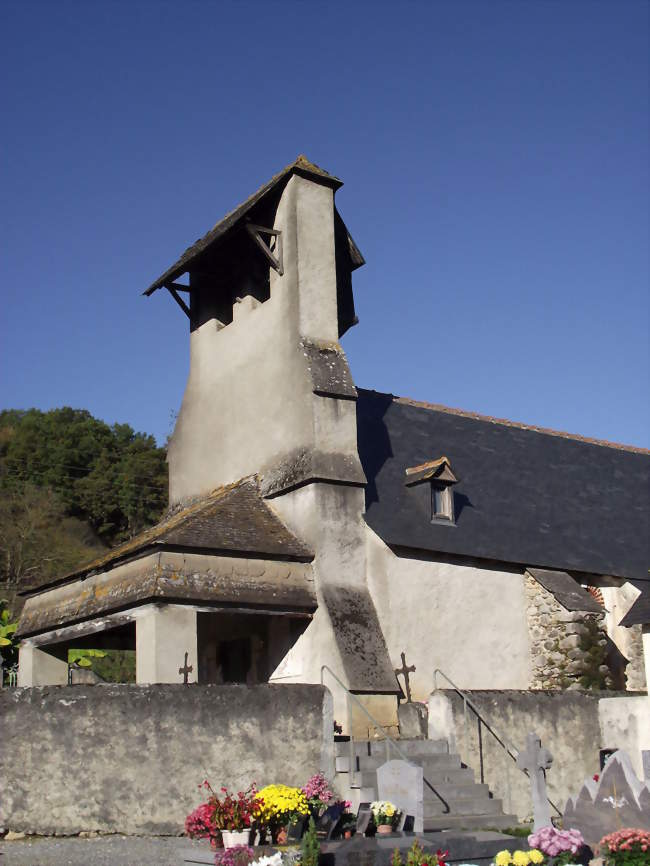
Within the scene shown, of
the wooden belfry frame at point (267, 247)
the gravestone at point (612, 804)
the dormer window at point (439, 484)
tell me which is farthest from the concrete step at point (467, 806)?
the wooden belfry frame at point (267, 247)

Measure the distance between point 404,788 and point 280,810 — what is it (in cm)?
171

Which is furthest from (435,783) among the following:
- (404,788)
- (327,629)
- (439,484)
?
(439,484)

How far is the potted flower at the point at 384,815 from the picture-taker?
12281 mm

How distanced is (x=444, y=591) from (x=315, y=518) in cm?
317

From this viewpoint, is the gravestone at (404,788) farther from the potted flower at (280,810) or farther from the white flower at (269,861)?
the white flower at (269,861)

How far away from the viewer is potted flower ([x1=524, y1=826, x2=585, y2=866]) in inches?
401

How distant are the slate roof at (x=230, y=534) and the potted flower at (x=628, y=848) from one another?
27.1 ft

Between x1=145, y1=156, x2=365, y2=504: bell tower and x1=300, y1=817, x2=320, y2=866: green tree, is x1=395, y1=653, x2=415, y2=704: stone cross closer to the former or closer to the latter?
x1=145, y1=156, x2=365, y2=504: bell tower

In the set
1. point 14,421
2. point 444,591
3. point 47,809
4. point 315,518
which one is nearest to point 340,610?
point 315,518

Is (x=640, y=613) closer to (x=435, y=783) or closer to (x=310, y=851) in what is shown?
(x=435, y=783)

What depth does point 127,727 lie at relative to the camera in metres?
13.4

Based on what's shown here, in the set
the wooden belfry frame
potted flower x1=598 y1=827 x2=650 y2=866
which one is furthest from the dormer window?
potted flower x1=598 y1=827 x2=650 y2=866

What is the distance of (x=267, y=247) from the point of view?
20.2m

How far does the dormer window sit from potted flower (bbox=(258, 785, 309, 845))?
8.95 meters
